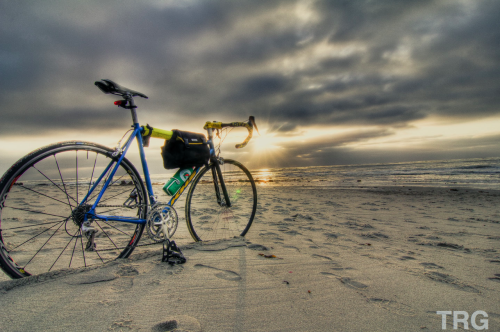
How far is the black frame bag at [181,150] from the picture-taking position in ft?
8.36

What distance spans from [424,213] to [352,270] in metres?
4.86

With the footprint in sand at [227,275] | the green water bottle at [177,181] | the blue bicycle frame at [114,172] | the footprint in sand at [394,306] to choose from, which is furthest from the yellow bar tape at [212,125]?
the footprint in sand at [394,306]

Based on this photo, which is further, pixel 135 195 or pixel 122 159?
pixel 135 195

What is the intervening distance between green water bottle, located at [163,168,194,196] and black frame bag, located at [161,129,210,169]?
0.08 meters

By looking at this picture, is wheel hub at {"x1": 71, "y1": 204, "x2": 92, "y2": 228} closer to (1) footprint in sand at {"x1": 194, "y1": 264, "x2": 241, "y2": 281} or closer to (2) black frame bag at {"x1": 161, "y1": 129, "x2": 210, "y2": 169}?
(2) black frame bag at {"x1": 161, "y1": 129, "x2": 210, "y2": 169}

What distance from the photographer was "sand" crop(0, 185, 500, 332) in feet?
3.98

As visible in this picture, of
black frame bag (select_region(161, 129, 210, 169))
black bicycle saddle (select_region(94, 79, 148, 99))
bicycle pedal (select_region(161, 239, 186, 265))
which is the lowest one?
bicycle pedal (select_region(161, 239, 186, 265))

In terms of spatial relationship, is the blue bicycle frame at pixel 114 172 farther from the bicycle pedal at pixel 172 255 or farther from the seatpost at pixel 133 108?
the bicycle pedal at pixel 172 255

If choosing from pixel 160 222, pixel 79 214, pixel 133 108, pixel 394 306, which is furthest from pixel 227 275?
pixel 133 108

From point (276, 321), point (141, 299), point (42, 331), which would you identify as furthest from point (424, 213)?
point (42, 331)

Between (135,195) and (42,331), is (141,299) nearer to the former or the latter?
(42,331)

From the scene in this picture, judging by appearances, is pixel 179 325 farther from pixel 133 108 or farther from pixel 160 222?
pixel 133 108

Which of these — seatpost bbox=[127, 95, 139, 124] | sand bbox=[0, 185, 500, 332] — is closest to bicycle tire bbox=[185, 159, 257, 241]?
sand bbox=[0, 185, 500, 332]

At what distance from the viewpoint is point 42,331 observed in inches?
42.5
